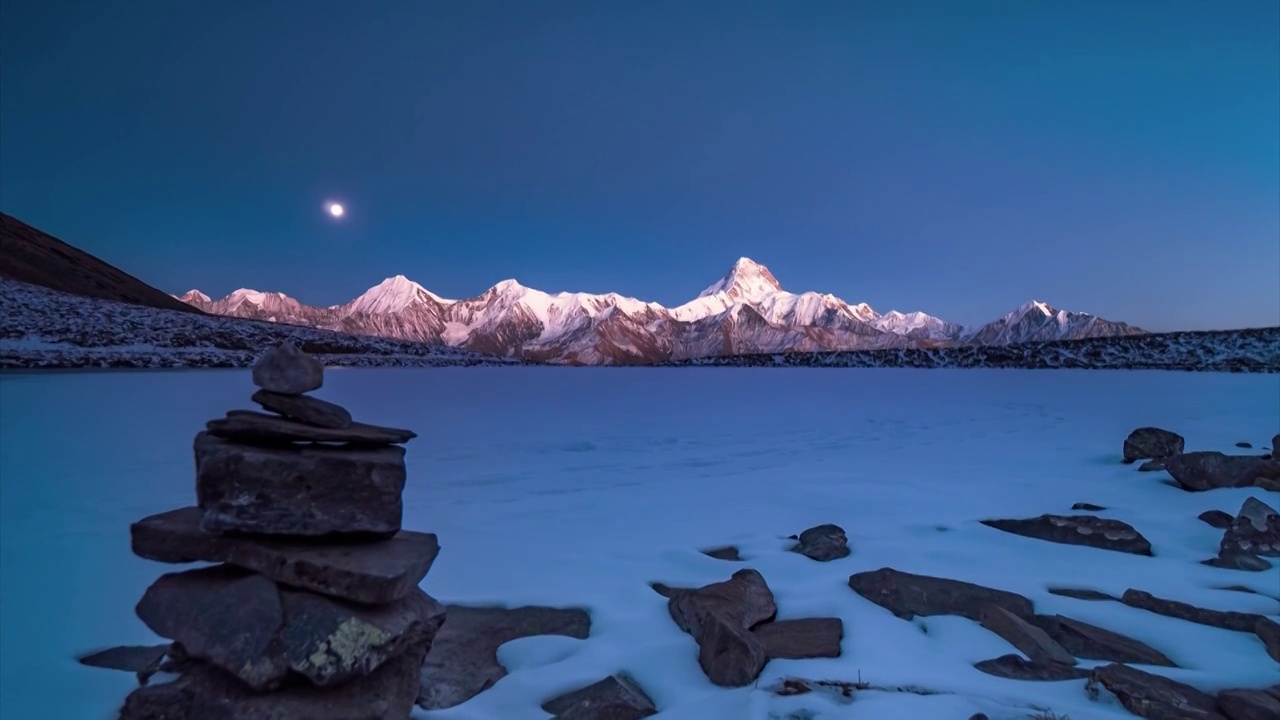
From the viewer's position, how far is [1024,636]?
621cm

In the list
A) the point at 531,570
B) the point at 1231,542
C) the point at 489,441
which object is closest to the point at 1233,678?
the point at 1231,542

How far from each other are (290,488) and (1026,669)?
273 inches

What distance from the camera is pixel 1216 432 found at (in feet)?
66.0

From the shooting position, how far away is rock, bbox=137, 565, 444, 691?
4.47 m

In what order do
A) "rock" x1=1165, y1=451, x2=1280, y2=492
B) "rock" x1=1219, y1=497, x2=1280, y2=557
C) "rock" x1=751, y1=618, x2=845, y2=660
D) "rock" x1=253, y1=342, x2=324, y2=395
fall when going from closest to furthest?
"rock" x1=253, y1=342, x2=324, y2=395
"rock" x1=751, y1=618, x2=845, y2=660
"rock" x1=1219, y1=497, x2=1280, y2=557
"rock" x1=1165, y1=451, x2=1280, y2=492

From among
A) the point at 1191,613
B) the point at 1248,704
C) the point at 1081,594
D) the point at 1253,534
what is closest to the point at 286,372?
the point at 1248,704

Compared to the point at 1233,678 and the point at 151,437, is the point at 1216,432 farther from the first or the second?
the point at 151,437

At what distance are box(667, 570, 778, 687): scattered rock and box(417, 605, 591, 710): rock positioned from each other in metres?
1.24

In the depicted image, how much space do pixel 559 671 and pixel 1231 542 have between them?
33.5 feet

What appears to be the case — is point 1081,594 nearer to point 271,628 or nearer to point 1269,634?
point 1269,634

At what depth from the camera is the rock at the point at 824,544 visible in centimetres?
911

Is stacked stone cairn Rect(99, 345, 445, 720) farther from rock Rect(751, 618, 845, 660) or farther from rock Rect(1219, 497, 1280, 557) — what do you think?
rock Rect(1219, 497, 1280, 557)

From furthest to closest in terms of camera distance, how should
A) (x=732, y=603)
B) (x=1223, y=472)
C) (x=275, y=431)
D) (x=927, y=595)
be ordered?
1. (x=1223, y=472)
2. (x=927, y=595)
3. (x=732, y=603)
4. (x=275, y=431)

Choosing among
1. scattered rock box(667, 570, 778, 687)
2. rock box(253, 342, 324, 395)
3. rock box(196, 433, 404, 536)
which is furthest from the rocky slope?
scattered rock box(667, 570, 778, 687)
